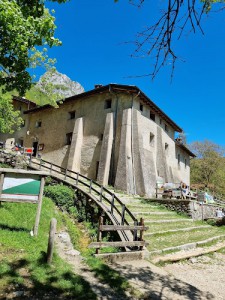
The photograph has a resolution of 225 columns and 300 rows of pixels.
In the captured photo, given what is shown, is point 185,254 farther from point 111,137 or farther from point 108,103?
point 108,103

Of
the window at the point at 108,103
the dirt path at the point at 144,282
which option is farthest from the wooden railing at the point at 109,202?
the window at the point at 108,103

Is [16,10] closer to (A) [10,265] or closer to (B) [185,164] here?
(A) [10,265]

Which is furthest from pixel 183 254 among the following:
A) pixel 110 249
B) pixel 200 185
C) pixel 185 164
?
pixel 200 185

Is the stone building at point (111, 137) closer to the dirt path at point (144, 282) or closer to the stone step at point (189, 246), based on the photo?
the stone step at point (189, 246)

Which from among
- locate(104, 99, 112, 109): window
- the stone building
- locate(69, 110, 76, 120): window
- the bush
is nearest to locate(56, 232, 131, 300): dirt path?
the bush

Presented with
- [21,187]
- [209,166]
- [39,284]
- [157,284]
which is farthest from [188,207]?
[209,166]

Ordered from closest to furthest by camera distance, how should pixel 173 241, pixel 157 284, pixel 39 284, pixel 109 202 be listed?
pixel 39 284 → pixel 157 284 → pixel 173 241 → pixel 109 202

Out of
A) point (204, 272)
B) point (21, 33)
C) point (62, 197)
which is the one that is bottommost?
point (204, 272)

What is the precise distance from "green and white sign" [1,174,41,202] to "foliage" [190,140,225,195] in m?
39.1

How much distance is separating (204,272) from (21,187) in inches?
255

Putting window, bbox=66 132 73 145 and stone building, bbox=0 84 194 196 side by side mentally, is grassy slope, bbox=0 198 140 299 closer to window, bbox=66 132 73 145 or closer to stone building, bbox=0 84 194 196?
stone building, bbox=0 84 194 196

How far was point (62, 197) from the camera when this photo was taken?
43.1 ft

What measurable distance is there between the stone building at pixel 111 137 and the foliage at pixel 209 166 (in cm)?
1641

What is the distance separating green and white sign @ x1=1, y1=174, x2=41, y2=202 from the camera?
24.0 ft
